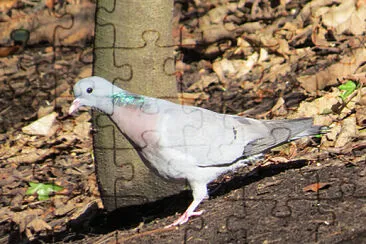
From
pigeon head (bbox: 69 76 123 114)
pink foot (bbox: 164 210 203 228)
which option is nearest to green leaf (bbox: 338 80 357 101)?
pink foot (bbox: 164 210 203 228)

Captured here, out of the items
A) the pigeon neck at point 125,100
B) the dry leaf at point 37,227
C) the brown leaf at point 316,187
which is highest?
the pigeon neck at point 125,100

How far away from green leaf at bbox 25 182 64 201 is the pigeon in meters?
2.18

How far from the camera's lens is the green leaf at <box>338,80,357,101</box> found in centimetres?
823

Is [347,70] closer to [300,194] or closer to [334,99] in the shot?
[334,99]

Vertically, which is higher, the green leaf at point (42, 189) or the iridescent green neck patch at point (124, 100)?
the iridescent green neck patch at point (124, 100)

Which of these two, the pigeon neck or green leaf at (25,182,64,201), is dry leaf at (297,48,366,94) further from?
green leaf at (25,182,64,201)

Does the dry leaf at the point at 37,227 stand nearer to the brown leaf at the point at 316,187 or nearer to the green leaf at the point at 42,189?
the green leaf at the point at 42,189

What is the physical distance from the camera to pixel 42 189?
877 cm

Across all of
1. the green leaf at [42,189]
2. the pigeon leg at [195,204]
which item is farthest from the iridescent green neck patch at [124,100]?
the green leaf at [42,189]

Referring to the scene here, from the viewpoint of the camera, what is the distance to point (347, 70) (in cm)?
880

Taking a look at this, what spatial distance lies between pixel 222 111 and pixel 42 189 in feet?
7.25

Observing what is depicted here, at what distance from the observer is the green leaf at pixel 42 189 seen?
8.70m

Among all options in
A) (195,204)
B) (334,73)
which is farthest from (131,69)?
(334,73)

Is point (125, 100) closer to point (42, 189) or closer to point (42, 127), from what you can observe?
point (42, 189)
